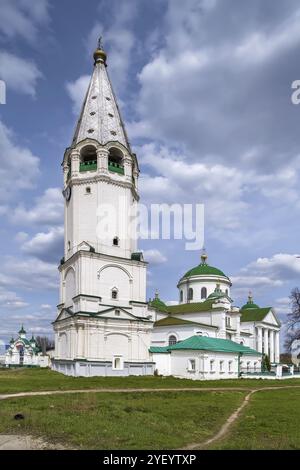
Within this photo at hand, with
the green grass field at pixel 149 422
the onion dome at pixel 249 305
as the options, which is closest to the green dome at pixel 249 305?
the onion dome at pixel 249 305

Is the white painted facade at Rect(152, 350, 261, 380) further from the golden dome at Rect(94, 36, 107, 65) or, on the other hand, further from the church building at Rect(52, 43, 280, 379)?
the golden dome at Rect(94, 36, 107, 65)

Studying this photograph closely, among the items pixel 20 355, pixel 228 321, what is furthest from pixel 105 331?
pixel 20 355

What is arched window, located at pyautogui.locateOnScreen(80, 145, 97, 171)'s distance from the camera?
1693 inches

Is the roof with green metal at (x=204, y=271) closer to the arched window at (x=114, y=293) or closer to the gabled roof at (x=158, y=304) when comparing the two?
the gabled roof at (x=158, y=304)

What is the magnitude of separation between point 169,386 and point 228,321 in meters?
29.9

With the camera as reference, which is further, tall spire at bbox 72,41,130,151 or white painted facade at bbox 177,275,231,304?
white painted facade at bbox 177,275,231,304

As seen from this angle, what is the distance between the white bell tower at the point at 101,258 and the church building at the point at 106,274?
0.08 meters

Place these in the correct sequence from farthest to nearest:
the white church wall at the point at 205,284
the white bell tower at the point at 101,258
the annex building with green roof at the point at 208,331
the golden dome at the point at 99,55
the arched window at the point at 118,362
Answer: the white church wall at the point at 205,284 < the golden dome at the point at 99,55 < the annex building with green roof at the point at 208,331 < the arched window at the point at 118,362 < the white bell tower at the point at 101,258

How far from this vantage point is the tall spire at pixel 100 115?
4403 cm

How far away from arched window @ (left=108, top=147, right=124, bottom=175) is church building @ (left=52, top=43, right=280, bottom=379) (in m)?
0.10

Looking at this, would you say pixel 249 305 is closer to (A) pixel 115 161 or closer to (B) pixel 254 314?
(B) pixel 254 314

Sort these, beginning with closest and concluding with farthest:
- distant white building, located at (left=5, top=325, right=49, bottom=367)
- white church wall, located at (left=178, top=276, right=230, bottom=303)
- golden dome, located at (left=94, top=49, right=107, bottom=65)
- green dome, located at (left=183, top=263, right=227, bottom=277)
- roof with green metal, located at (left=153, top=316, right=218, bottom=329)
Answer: golden dome, located at (left=94, top=49, right=107, bottom=65)
roof with green metal, located at (left=153, top=316, right=218, bottom=329)
white church wall, located at (left=178, top=276, right=230, bottom=303)
green dome, located at (left=183, top=263, right=227, bottom=277)
distant white building, located at (left=5, top=325, right=49, bottom=367)

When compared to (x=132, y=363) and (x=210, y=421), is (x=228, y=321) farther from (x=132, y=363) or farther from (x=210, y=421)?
(x=210, y=421)

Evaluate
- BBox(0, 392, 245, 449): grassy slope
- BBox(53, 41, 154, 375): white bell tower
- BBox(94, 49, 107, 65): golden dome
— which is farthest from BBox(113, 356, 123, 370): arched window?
BBox(94, 49, 107, 65): golden dome
